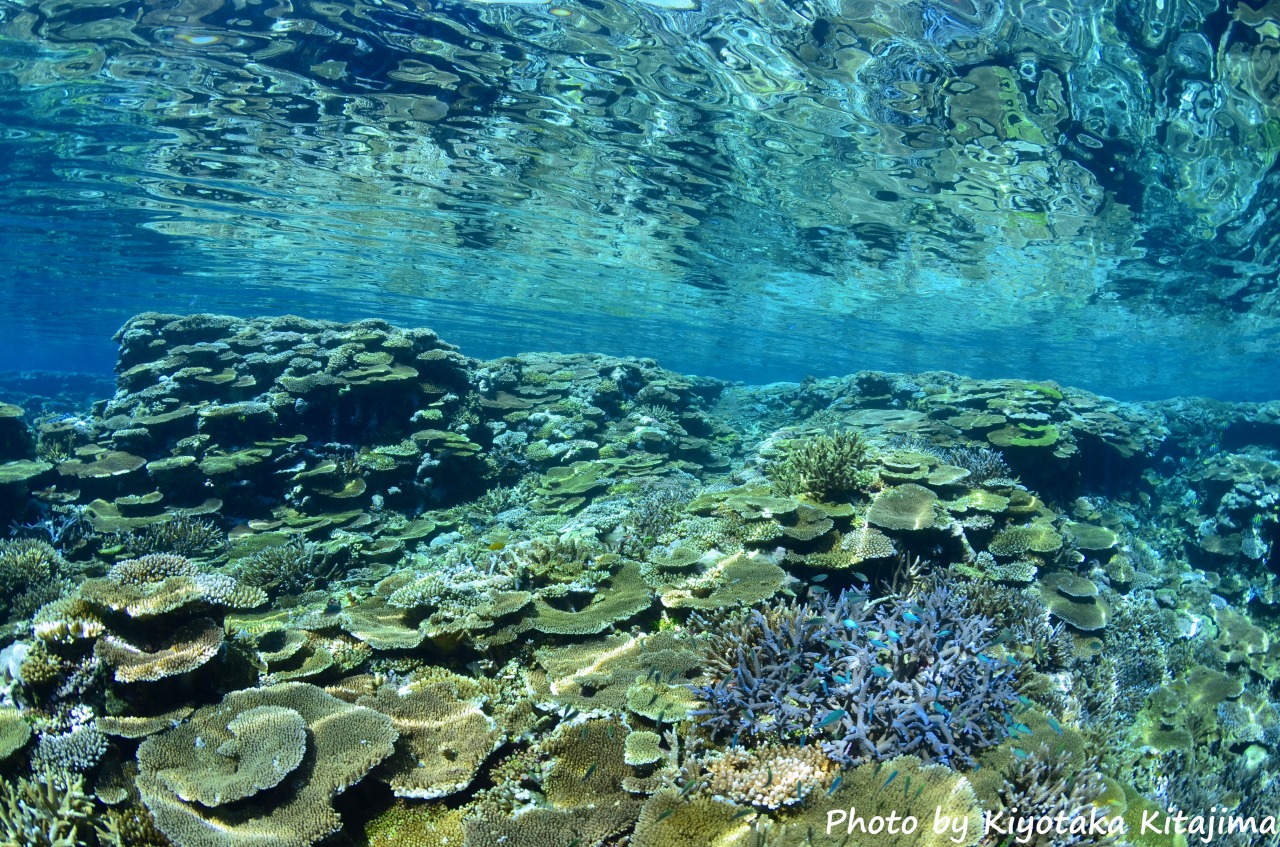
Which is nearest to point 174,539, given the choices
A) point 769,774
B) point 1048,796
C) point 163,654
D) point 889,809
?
point 163,654

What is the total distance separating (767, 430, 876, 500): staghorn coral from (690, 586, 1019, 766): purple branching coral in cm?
267

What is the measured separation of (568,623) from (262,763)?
8.44ft

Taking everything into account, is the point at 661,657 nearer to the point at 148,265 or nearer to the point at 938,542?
the point at 938,542

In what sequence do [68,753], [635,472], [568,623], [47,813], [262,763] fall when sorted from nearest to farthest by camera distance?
[47,813], [262,763], [68,753], [568,623], [635,472]

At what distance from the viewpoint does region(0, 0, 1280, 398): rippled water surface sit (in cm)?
1078

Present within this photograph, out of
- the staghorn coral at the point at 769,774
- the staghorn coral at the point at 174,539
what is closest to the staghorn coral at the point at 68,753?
the staghorn coral at the point at 769,774

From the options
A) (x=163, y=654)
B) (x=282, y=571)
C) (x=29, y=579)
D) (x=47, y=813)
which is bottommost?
(x=29, y=579)

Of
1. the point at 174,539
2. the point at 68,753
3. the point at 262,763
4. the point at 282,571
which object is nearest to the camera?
the point at 262,763

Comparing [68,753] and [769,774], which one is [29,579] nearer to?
[68,753]

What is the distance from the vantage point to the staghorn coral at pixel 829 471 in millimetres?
7871

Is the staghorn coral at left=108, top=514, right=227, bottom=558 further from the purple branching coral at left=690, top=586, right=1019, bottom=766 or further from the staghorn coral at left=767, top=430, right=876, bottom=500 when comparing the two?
the staghorn coral at left=767, top=430, right=876, bottom=500

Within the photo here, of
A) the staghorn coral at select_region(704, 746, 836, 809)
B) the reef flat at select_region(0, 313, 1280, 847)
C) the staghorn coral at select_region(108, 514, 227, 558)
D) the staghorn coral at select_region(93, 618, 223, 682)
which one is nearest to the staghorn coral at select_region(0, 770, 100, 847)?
the reef flat at select_region(0, 313, 1280, 847)

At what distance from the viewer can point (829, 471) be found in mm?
7883

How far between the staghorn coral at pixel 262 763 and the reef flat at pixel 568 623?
0.9 inches
